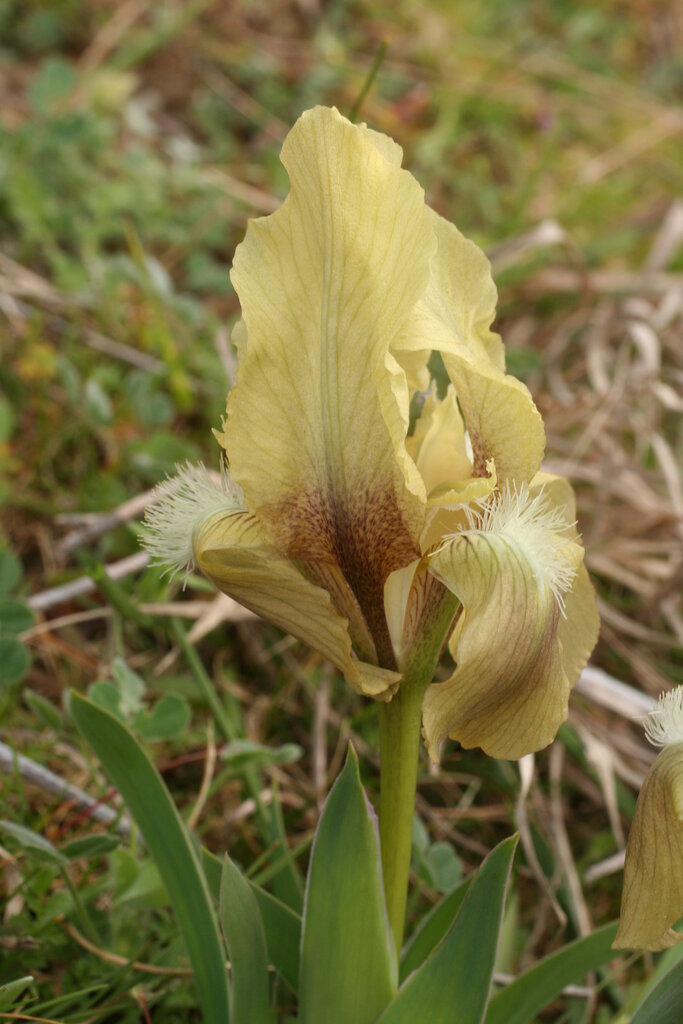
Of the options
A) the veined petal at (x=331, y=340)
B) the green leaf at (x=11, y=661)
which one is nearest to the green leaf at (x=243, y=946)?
the veined petal at (x=331, y=340)

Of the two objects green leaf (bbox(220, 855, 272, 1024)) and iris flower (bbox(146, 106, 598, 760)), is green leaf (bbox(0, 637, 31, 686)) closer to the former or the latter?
iris flower (bbox(146, 106, 598, 760))

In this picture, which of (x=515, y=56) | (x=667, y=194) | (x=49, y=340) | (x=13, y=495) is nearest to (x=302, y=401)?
(x=13, y=495)

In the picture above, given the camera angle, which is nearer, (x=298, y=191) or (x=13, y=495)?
(x=298, y=191)

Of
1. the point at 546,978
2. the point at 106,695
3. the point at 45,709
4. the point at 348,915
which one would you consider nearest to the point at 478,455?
the point at 348,915

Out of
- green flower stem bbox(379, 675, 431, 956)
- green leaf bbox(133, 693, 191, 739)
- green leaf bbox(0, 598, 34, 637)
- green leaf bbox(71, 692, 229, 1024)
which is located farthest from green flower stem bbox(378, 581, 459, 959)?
green leaf bbox(0, 598, 34, 637)

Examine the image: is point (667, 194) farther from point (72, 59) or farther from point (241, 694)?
point (241, 694)

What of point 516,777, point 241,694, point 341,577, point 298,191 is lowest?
point 241,694
